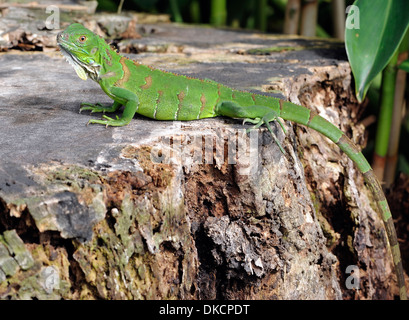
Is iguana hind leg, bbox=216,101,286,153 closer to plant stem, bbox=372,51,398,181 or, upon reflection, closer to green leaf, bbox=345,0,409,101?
green leaf, bbox=345,0,409,101

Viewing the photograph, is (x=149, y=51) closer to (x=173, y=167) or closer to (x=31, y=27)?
(x=31, y=27)

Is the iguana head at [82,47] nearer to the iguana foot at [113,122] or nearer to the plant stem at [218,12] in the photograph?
the iguana foot at [113,122]

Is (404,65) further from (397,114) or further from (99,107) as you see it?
(99,107)

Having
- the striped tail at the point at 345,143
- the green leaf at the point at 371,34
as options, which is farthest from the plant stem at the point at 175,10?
the striped tail at the point at 345,143

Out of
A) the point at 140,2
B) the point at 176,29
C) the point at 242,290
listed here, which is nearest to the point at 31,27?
the point at 176,29

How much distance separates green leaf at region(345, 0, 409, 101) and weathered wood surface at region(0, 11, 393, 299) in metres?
0.32

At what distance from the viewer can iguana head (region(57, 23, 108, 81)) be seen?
290 cm

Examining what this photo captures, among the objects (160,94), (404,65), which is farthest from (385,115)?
(160,94)

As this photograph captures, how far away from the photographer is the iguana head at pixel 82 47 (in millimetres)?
2902

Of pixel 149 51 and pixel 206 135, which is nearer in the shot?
pixel 206 135

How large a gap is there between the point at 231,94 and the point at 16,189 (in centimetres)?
139

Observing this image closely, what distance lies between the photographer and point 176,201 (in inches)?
98.3

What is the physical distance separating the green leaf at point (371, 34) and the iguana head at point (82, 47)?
1696 mm

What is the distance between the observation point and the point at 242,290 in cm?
284
